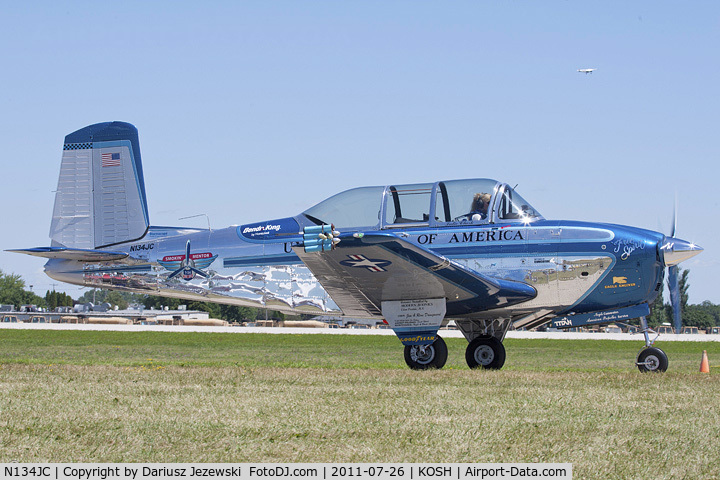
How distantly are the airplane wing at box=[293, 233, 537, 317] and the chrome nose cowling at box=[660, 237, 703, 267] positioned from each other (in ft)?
6.82

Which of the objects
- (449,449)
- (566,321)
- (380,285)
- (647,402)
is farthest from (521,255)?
(449,449)

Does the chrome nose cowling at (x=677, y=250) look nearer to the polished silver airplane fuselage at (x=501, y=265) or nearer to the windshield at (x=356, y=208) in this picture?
the polished silver airplane fuselage at (x=501, y=265)

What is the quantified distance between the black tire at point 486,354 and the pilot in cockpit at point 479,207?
2087 millimetres

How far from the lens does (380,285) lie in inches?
458

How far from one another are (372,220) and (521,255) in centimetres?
247

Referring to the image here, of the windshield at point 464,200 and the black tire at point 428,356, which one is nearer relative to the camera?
the black tire at point 428,356

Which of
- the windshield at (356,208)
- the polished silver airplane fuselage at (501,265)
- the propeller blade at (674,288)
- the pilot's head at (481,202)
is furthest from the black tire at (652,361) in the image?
the windshield at (356,208)

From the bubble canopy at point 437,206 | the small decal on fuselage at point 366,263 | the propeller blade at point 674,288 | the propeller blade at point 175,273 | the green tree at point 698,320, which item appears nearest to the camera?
the small decal on fuselage at point 366,263

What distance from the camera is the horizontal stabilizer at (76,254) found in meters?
14.0

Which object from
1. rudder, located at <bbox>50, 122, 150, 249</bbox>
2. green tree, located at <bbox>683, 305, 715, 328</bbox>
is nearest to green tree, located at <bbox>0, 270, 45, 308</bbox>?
green tree, located at <bbox>683, 305, 715, 328</bbox>

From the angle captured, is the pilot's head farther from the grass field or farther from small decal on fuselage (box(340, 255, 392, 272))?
the grass field

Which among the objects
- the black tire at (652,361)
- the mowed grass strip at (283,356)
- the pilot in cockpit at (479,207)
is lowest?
the mowed grass strip at (283,356)

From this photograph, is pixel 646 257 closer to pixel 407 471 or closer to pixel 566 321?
pixel 566 321

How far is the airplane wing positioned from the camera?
10.5 meters
